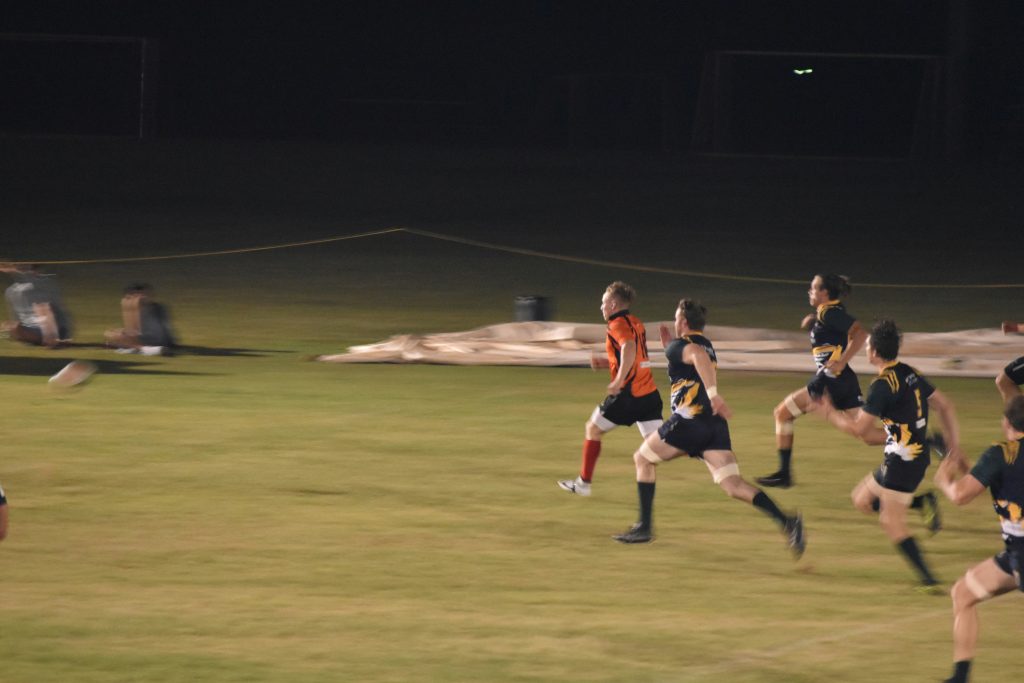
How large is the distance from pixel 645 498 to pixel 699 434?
64 centimetres

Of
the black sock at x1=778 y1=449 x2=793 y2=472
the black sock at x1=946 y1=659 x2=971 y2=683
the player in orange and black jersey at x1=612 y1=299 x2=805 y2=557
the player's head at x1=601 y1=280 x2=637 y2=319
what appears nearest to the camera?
the black sock at x1=946 y1=659 x2=971 y2=683

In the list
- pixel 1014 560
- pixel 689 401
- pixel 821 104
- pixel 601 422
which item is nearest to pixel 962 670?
pixel 1014 560

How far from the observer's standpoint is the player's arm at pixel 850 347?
40.2 ft

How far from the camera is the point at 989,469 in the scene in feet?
24.5

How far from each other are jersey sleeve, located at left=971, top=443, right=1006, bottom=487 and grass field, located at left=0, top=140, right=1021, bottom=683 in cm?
121

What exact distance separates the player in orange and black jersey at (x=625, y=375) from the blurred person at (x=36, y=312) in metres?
10.6

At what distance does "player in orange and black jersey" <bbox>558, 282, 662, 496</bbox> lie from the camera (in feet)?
37.3

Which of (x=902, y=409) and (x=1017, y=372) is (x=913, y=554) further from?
(x=1017, y=372)

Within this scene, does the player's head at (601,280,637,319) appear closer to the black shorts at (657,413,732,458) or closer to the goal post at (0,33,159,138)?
the black shorts at (657,413,732,458)

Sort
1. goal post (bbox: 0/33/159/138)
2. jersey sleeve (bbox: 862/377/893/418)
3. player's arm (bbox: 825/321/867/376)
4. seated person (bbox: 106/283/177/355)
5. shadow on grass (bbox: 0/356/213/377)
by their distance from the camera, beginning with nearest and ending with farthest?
jersey sleeve (bbox: 862/377/893/418) → player's arm (bbox: 825/321/867/376) → shadow on grass (bbox: 0/356/213/377) → seated person (bbox: 106/283/177/355) → goal post (bbox: 0/33/159/138)

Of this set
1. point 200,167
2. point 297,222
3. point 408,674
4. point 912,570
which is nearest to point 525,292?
point 297,222

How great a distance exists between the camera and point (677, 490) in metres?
12.8

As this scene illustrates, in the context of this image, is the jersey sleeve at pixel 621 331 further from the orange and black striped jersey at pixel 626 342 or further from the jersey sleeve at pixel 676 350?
the jersey sleeve at pixel 676 350

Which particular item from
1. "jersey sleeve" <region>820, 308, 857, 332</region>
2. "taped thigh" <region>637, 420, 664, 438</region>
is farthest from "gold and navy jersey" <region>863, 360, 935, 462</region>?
"jersey sleeve" <region>820, 308, 857, 332</region>
